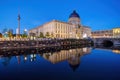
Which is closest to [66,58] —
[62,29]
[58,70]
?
[58,70]

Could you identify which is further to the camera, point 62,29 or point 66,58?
point 62,29

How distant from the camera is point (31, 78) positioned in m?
17.3

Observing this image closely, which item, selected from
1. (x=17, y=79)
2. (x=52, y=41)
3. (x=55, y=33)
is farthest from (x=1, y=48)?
(x=55, y=33)

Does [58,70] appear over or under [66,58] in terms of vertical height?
under

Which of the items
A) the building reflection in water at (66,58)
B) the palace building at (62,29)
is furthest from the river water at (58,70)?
the palace building at (62,29)

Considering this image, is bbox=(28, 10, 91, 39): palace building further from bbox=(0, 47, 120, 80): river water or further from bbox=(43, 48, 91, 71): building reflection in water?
bbox=(0, 47, 120, 80): river water

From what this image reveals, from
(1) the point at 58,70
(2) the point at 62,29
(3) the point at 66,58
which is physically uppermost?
(2) the point at 62,29

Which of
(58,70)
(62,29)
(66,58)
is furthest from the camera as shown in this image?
(62,29)

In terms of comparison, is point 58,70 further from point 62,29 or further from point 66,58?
point 62,29

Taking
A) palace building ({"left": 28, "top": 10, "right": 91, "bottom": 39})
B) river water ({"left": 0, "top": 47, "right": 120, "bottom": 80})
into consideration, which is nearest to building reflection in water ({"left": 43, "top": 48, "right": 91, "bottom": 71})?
river water ({"left": 0, "top": 47, "right": 120, "bottom": 80})

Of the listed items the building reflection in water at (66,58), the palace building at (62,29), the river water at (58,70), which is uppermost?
the palace building at (62,29)

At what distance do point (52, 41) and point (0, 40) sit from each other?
22889 millimetres

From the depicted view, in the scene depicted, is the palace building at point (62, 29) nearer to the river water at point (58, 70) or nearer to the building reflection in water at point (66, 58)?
the building reflection in water at point (66, 58)

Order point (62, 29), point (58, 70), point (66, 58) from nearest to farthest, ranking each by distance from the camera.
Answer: point (58, 70) < point (66, 58) < point (62, 29)
